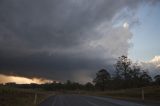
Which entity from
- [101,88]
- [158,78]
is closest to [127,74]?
[158,78]

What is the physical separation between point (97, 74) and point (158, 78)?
127 ft

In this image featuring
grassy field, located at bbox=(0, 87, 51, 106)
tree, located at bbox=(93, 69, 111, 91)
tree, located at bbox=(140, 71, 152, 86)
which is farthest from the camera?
tree, located at bbox=(93, 69, 111, 91)

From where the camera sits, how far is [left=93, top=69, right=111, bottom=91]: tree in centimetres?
16625

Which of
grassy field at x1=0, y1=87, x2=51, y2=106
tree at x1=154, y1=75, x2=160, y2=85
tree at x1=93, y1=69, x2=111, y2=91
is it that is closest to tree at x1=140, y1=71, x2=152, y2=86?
tree at x1=154, y1=75, x2=160, y2=85

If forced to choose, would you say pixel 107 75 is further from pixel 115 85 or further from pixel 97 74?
pixel 115 85

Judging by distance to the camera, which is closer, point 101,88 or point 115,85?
point 115,85

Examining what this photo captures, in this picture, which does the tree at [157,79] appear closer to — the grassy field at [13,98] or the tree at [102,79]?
the tree at [102,79]

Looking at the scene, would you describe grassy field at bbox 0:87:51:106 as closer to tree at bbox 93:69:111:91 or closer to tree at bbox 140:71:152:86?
tree at bbox 140:71:152:86

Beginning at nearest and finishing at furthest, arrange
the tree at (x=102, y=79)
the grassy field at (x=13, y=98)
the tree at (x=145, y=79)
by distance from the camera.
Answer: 1. the grassy field at (x=13, y=98)
2. the tree at (x=145, y=79)
3. the tree at (x=102, y=79)

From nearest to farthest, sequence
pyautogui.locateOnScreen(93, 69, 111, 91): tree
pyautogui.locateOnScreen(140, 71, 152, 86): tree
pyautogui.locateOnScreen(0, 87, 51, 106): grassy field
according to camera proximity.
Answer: pyautogui.locateOnScreen(0, 87, 51, 106): grassy field
pyautogui.locateOnScreen(140, 71, 152, 86): tree
pyautogui.locateOnScreen(93, 69, 111, 91): tree

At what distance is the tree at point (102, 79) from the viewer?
16625cm

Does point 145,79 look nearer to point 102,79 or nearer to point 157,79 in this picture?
point 157,79

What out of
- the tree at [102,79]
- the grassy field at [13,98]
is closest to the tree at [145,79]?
the tree at [102,79]

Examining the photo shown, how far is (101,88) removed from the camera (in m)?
166
